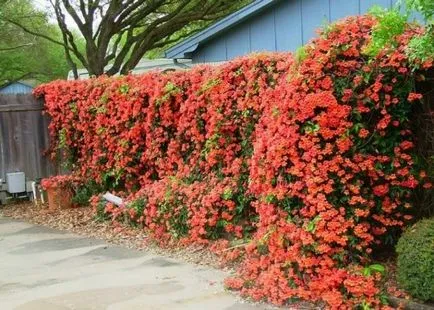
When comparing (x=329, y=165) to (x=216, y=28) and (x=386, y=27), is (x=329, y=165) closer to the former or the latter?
(x=386, y=27)

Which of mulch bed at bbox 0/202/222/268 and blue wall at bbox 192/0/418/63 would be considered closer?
mulch bed at bbox 0/202/222/268

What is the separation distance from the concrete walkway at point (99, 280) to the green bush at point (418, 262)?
1377 millimetres

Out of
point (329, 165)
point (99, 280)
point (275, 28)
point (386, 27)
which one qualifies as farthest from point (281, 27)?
point (386, 27)

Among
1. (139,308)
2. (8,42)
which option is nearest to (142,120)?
(139,308)

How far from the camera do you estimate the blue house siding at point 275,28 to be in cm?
1052

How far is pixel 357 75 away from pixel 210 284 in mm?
2491

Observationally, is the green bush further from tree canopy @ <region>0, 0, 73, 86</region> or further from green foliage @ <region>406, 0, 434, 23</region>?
tree canopy @ <region>0, 0, 73, 86</region>

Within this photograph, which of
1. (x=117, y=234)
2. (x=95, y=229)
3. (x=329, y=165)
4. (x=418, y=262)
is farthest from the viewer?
(x=95, y=229)

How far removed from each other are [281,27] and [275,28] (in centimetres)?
13

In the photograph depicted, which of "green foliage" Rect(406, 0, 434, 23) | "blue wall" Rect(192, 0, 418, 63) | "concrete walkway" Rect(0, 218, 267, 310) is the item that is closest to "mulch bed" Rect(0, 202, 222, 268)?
"concrete walkway" Rect(0, 218, 267, 310)

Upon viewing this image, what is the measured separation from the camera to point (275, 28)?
451 inches

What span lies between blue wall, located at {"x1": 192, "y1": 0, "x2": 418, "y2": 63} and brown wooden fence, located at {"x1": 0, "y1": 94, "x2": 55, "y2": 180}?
12.0 feet

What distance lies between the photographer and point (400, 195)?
18.7 ft

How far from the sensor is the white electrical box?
11812mm
